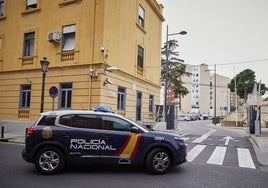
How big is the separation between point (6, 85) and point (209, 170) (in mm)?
16170

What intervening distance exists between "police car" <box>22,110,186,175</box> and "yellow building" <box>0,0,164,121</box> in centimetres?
763

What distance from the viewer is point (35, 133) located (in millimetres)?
7047

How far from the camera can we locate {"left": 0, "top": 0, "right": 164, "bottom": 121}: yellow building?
51.0ft

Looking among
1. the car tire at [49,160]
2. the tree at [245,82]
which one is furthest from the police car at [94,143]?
the tree at [245,82]

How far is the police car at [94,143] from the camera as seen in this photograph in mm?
7016

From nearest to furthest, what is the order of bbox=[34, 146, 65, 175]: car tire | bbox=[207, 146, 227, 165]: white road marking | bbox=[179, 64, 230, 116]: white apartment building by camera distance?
bbox=[34, 146, 65, 175]: car tire < bbox=[207, 146, 227, 165]: white road marking < bbox=[179, 64, 230, 116]: white apartment building

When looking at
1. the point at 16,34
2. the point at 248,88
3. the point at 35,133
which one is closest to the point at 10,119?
the point at 16,34

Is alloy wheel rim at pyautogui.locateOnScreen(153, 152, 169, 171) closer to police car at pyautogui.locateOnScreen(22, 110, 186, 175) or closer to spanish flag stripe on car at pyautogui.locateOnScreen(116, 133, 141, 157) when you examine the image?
police car at pyautogui.locateOnScreen(22, 110, 186, 175)

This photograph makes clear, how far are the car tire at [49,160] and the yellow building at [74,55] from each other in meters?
7.94

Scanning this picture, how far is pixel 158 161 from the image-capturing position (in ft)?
23.6

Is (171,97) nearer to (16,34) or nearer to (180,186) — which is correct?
(16,34)

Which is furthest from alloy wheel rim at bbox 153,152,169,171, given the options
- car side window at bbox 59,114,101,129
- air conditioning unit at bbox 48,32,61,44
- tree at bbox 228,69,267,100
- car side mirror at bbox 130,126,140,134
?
tree at bbox 228,69,267,100

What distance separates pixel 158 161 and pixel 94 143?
6.00 feet

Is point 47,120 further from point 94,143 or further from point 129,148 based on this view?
point 129,148
